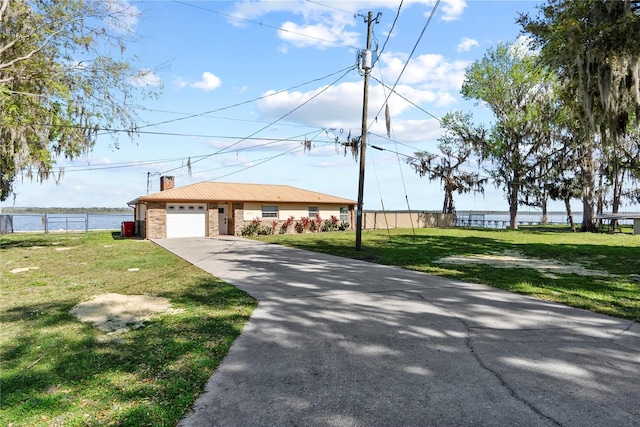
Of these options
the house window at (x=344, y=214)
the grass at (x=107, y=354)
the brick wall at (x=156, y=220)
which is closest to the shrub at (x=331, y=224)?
the house window at (x=344, y=214)

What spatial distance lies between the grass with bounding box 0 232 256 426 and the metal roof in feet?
48.6

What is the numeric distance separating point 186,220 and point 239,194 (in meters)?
4.28

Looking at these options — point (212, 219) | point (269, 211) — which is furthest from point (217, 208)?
point (269, 211)

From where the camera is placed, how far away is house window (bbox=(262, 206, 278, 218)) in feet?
85.5

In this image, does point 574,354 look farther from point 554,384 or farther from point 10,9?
point 10,9

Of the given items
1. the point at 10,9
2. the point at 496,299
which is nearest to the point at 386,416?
the point at 496,299

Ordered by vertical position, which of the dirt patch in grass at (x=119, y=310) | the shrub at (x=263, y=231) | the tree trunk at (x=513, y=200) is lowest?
the dirt patch in grass at (x=119, y=310)

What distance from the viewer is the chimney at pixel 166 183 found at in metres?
26.0

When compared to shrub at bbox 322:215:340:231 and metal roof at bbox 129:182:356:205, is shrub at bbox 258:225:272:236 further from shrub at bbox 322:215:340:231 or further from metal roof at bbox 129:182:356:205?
shrub at bbox 322:215:340:231

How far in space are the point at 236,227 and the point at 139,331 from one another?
2015 cm

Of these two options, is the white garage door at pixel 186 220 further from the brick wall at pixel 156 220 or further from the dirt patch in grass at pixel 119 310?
the dirt patch in grass at pixel 119 310

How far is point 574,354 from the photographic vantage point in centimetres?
406

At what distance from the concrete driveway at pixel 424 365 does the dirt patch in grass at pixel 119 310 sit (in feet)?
5.80

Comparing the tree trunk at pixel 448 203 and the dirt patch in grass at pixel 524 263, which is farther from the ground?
the tree trunk at pixel 448 203
